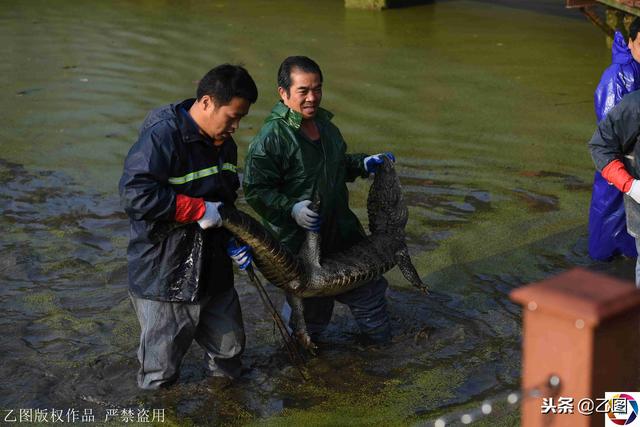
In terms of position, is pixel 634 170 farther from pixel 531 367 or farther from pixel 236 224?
pixel 531 367

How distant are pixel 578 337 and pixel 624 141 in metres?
2.72

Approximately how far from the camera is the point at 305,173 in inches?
186

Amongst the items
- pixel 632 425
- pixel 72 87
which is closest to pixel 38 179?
pixel 72 87

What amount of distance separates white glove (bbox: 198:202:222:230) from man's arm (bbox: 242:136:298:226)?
1.46ft

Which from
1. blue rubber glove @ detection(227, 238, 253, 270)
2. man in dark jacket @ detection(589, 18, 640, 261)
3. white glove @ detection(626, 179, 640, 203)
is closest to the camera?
blue rubber glove @ detection(227, 238, 253, 270)

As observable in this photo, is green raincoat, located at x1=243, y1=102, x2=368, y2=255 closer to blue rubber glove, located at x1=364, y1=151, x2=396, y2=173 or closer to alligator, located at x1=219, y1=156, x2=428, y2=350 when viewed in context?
blue rubber glove, located at x1=364, y1=151, x2=396, y2=173

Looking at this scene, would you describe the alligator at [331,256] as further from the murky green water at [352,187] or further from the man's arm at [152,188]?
the murky green water at [352,187]

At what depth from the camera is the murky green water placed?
4.77 meters

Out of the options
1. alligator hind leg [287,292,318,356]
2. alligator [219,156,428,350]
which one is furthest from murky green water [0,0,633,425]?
alligator [219,156,428,350]

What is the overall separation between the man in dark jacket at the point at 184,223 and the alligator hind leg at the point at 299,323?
380 mm

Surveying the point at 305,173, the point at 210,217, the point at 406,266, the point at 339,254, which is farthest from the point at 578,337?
the point at 406,266

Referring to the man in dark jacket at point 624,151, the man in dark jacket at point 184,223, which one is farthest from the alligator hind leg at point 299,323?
the man in dark jacket at point 624,151

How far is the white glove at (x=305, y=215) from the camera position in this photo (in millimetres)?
4590

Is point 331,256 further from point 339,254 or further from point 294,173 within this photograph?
point 294,173
